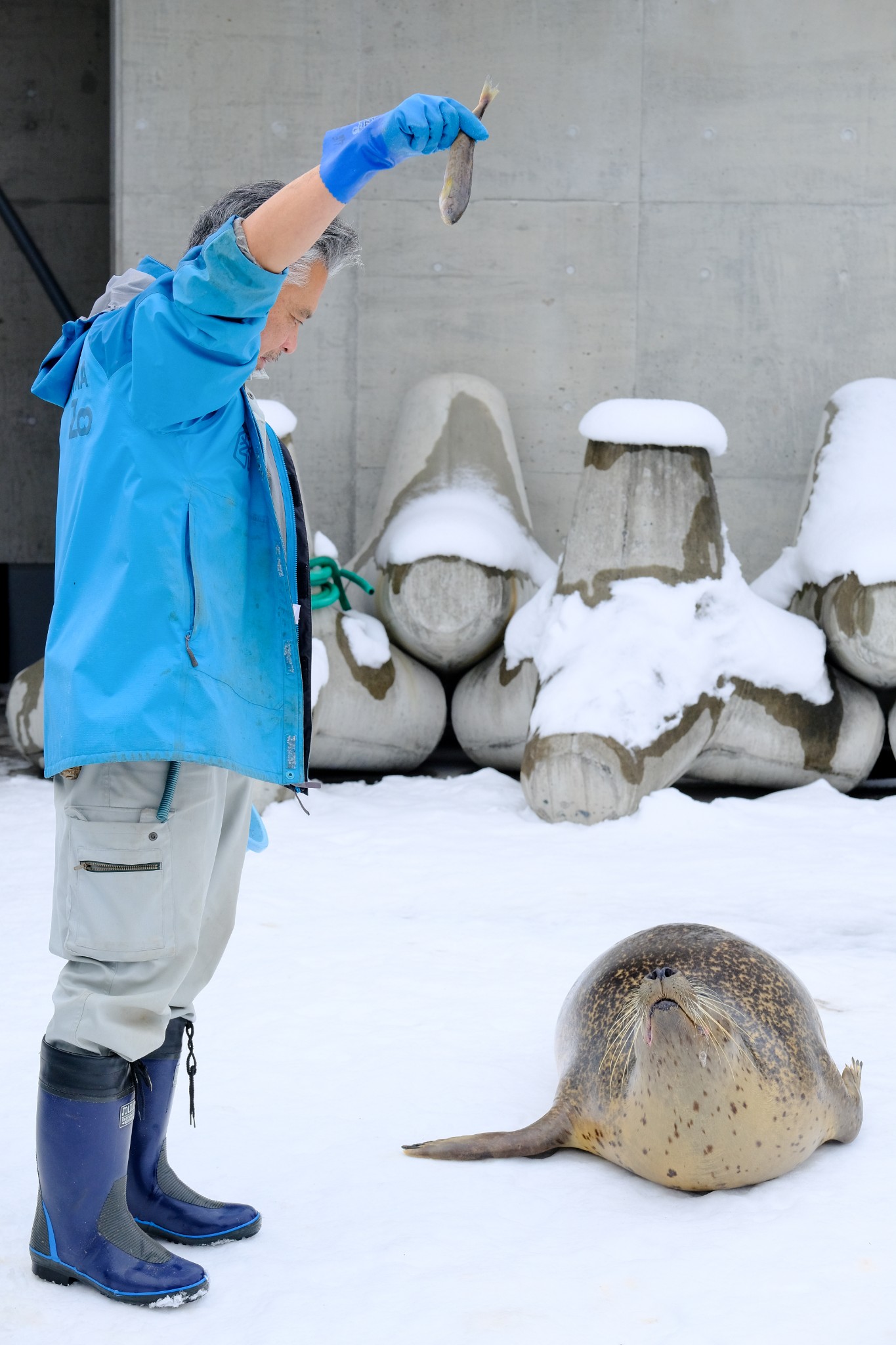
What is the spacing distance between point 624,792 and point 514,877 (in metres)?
0.74

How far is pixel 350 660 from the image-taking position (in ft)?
17.1

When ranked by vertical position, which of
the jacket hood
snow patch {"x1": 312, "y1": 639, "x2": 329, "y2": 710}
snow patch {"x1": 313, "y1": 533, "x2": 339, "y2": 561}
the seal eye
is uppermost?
A: the jacket hood

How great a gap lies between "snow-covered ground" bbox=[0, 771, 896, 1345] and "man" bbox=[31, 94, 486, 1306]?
20cm

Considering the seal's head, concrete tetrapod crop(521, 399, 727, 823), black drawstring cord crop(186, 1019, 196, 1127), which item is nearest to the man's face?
black drawstring cord crop(186, 1019, 196, 1127)

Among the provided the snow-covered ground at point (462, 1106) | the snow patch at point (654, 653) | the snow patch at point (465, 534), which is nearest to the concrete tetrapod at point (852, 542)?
the snow patch at point (654, 653)

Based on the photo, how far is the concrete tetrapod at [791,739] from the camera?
16.3 feet

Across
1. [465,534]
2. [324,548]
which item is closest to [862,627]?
[465,534]

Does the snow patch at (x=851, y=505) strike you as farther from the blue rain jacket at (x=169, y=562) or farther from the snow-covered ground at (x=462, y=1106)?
the blue rain jacket at (x=169, y=562)

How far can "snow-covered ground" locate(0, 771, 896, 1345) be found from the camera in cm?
176

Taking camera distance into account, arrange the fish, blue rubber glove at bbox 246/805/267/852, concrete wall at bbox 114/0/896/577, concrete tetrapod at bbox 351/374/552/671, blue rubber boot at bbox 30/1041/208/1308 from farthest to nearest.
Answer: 1. concrete wall at bbox 114/0/896/577
2. concrete tetrapod at bbox 351/374/552/671
3. blue rubber glove at bbox 246/805/267/852
4. blue rubber boot at bbox 30/1041/208/1308
5. the fish

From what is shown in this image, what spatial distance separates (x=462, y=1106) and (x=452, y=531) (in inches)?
126

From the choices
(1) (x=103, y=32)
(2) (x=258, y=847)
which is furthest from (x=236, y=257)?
(1) (x=103, y=32)

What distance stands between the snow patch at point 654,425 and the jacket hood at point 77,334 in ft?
10.4

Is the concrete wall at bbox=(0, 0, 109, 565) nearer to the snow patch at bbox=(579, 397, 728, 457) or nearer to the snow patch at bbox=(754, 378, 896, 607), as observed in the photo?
the snow patch at bbox=(579, 397, 728, 457)
